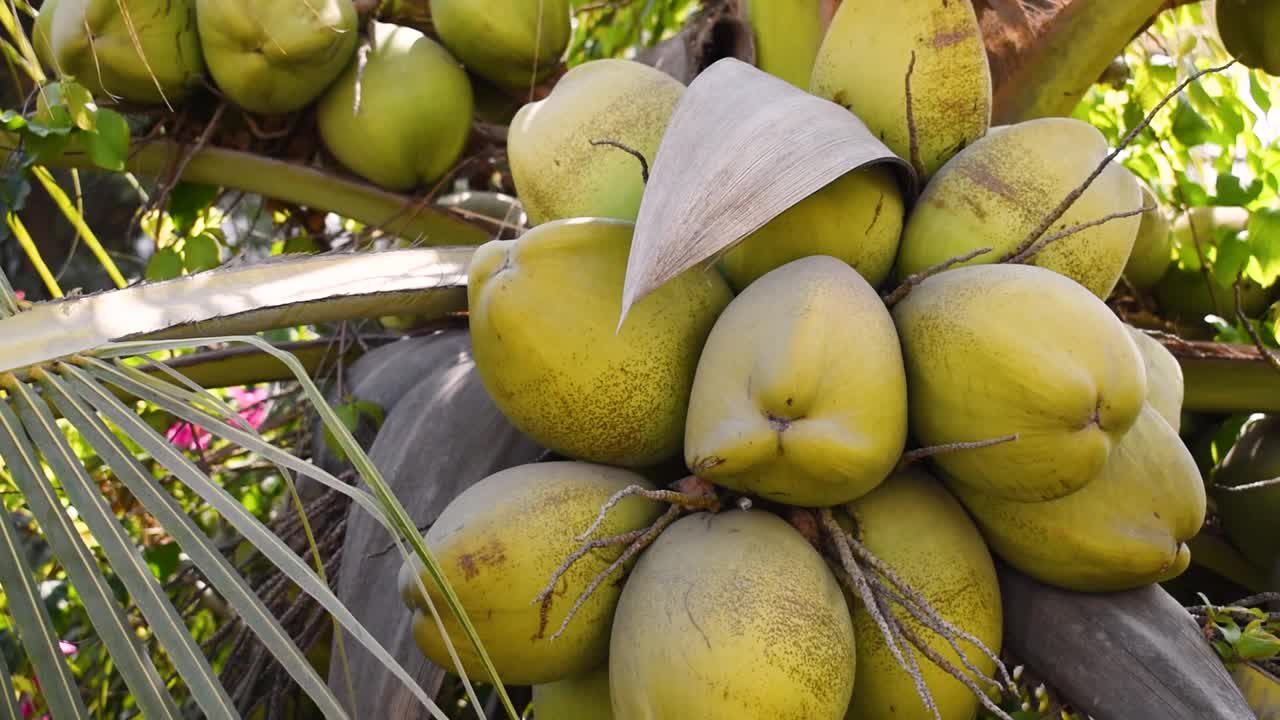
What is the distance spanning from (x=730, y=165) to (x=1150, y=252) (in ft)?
3.32

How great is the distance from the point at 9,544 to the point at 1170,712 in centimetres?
75

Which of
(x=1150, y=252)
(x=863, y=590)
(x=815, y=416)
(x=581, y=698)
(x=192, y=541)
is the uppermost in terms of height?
(x=192, y=541)

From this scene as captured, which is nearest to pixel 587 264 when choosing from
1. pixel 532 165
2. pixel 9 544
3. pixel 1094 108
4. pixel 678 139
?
pixel 678 139

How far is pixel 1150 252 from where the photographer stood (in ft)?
5.48

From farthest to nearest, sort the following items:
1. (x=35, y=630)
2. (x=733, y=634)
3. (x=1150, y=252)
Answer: (x=1150, y=252) < (x=733, y=634) < (x=35, y=630)

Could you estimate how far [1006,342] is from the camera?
849 mm

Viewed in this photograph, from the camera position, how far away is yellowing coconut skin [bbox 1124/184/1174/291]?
5.43ft

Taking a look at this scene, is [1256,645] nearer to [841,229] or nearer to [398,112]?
[841,229]

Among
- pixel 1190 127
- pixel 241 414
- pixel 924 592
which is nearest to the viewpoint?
pixel 924 592

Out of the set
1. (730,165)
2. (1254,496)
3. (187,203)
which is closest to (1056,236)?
(730,165)

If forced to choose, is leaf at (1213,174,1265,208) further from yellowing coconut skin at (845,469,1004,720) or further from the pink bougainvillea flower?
the pink bougainvillea flower

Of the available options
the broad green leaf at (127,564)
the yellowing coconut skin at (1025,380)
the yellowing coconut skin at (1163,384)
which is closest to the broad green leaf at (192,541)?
the broad green leaf at (127,564)

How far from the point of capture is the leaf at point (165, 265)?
160cm

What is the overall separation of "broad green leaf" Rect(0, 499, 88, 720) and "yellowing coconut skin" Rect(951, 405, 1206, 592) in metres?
0.64
